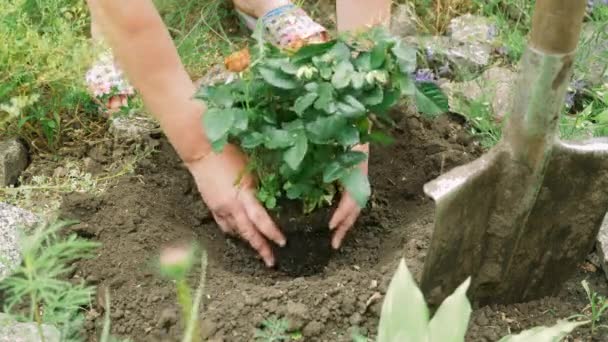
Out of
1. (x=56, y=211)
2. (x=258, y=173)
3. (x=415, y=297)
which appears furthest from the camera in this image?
(x=56, y=211)

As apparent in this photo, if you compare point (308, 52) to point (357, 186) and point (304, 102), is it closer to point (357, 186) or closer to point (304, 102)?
point (304, 102)

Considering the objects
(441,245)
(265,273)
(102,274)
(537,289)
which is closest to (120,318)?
(102,274)

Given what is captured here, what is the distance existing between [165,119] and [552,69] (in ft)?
2.63

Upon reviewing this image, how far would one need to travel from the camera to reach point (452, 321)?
122 cm

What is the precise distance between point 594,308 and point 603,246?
213mm

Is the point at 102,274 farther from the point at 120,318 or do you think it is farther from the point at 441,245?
the point at 441,245

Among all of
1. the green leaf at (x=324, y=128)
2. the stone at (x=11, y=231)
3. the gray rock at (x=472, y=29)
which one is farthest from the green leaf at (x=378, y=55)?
the gray rock at (x=472, y=29)

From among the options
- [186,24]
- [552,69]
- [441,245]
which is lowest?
[186,24]

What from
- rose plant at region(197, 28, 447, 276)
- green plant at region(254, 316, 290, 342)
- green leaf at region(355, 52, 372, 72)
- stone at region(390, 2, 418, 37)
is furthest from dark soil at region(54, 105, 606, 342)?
stone at region(390, 2, 418, 37)

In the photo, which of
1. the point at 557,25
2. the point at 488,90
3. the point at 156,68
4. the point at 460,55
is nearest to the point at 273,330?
the point at 156,68

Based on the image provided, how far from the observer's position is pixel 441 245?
1.60m

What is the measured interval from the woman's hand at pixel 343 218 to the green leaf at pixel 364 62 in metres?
0.33

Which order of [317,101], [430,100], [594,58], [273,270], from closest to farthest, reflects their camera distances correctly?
[317,101]
[430,100]
[273,270]
[594,58]

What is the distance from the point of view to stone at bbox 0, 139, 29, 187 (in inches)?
83.9
